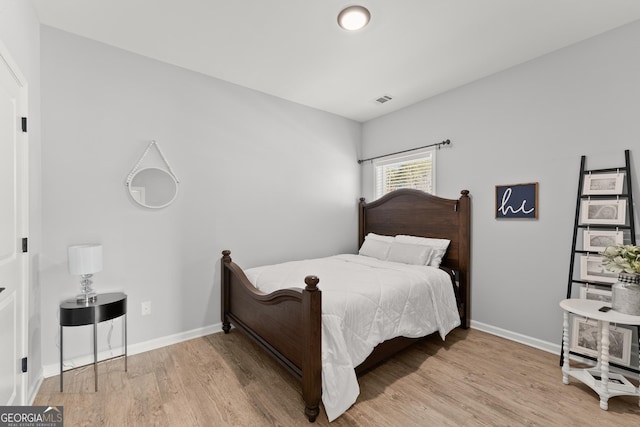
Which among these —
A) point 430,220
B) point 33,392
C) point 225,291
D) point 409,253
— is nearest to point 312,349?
point 225,291

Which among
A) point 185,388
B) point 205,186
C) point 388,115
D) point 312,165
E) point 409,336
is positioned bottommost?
point 185,388

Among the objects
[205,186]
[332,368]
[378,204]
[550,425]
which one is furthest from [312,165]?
[550,425]

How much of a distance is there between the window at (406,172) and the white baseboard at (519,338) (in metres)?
1.59

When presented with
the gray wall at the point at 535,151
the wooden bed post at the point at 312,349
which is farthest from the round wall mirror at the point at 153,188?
the gray wall at the point at 535,151

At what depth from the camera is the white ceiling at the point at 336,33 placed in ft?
6.81

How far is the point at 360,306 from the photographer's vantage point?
210 cm

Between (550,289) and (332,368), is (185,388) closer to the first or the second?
(332,368)

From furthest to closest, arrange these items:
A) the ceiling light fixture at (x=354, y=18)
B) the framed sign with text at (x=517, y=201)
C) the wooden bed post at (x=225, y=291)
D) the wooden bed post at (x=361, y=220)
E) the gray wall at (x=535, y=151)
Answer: the wooden bed post at (x=361, y=220), the wooden bed post at (x=225, y=291), the framed sign with text at (x=517, y=201), the gray wall at (x=535, y=151), the ceiling light fixture at (x=354, y=18)

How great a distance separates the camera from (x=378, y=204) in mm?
4195

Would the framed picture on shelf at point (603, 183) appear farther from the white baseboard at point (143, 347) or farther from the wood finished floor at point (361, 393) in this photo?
the white baseboard at point (143, 347)

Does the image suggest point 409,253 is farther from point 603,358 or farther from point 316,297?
point 316,297

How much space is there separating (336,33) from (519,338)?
3.28 metres

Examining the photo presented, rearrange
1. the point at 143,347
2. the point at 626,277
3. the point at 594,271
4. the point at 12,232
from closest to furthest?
the point at 12,232, the point at 626,277, the point at 594,271, the point at 143,347

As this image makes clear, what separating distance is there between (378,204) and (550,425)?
2884mm
